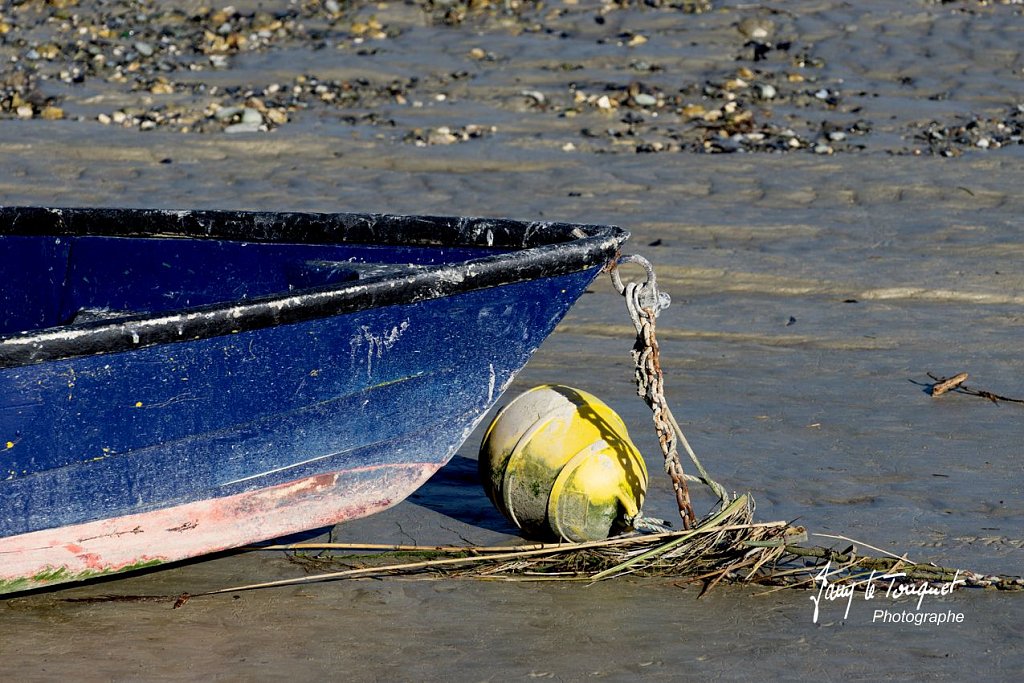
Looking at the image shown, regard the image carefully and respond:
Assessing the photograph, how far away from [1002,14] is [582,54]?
13.7 ft

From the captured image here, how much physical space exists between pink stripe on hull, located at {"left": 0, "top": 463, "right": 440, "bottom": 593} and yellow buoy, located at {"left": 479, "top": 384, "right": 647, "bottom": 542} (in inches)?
11.0

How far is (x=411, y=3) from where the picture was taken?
1329 cm

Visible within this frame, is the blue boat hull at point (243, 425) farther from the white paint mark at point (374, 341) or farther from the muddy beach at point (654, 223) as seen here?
the muddy beach at point (654, 223)

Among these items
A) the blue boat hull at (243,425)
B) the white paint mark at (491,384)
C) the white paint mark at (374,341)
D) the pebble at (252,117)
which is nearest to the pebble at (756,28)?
the pebble at (252,117)

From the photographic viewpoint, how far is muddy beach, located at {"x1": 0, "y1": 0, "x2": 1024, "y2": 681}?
139 inches

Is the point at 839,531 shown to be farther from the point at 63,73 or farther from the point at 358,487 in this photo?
the point at 63,73

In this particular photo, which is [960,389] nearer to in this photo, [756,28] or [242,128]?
[242,128]

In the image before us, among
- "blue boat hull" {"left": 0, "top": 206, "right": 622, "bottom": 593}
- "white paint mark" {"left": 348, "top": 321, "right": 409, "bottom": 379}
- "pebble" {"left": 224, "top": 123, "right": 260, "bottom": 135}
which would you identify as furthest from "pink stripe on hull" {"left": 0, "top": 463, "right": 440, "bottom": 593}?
"pebble" {"left": 224, "top": 123, "right": 260, "bottom": 135}

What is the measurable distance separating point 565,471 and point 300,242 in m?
1.57

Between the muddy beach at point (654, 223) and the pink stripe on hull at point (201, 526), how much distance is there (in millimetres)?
141

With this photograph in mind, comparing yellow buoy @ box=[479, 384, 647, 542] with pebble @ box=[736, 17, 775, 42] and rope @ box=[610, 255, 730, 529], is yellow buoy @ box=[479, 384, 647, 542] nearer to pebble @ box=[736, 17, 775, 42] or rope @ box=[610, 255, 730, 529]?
rope @ box=[610, 255, 730, 529]

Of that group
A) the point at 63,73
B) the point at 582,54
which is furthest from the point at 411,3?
the point at 63,73

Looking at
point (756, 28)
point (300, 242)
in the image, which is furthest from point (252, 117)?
point (300, 242)

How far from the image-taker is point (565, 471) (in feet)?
13.0
